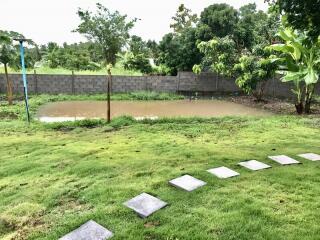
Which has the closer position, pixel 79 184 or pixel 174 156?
pixel 79 184

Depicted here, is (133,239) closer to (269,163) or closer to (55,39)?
(269,163)

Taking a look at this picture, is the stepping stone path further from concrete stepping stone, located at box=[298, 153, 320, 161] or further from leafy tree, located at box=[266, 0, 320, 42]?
leafy tree, located at box=[266, 0, 320, 42]

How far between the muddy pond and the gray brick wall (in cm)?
236

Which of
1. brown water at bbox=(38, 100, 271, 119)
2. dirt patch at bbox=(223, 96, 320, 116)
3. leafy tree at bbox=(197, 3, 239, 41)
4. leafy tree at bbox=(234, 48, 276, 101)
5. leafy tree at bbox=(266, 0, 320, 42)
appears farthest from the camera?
leafy tree at bbox=(197, 3, 239, 41)

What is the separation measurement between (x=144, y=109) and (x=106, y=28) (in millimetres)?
13864

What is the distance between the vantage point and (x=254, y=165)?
4.81m

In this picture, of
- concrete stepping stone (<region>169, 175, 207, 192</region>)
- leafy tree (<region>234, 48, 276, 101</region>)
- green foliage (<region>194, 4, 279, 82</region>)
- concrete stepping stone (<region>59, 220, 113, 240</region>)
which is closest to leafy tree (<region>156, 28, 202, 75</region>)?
green foliage (<region>194, 4, 279, 82</region>)

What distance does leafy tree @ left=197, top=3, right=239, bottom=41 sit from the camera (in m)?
17.4

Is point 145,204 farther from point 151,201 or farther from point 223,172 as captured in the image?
point 223,172

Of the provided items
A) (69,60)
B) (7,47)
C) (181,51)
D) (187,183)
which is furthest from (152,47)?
(187,183)

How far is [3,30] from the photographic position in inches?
445

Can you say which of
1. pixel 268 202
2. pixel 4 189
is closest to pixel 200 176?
pixel 268 202

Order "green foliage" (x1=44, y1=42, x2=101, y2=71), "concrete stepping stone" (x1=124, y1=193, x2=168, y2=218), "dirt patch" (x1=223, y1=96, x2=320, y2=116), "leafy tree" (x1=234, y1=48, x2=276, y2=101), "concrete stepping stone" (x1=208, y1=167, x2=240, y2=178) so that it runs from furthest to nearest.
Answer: "green foliage" (x1=44, y1=42, x2=101, y2=71) → "leafy tree" (x1=234, y1=48, x2=276, y2=101) → "dirt patch" (x1=223, y1=96, x2=320, y2=116) → "concrete stepping stone" (x1=208, y1=167, x2=240, y2=178) → "concrete stepping stone" (x1=124, y1=193, x2=168, y2=218)

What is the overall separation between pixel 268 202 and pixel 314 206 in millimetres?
468
